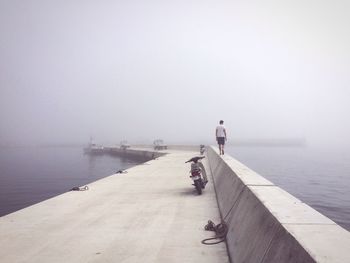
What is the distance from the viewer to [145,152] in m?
55.3

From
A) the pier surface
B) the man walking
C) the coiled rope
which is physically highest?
the man walking

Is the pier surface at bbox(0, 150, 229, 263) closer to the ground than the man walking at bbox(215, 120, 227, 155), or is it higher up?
closer to the ground

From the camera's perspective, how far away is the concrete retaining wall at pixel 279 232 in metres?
3.65

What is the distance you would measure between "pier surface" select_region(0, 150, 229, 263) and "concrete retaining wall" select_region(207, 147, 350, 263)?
29.0 inches

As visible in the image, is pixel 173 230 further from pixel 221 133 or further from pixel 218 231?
pixel 221 133

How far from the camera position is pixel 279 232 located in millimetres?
4453

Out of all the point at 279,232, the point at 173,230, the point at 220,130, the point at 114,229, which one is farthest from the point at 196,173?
the point at 220,130

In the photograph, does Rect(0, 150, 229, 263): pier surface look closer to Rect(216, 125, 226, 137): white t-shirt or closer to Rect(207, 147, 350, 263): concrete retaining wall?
Answer: Rect(207, 147, 350, 263): concrete retaining wall

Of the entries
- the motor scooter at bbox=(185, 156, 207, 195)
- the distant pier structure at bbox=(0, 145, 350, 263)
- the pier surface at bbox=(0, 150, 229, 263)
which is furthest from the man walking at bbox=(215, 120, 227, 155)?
the distant pier structure at bbox=(0, 145, 350, 263)

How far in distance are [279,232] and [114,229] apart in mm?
4781

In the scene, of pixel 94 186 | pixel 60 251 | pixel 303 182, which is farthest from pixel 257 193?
pixel 303 182

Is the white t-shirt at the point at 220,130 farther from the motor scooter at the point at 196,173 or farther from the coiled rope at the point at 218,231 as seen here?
the coiled rope at the point at 218,231

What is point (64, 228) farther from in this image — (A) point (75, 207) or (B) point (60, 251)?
(A) point (75, 207)

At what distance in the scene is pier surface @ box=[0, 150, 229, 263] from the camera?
21.0ft
